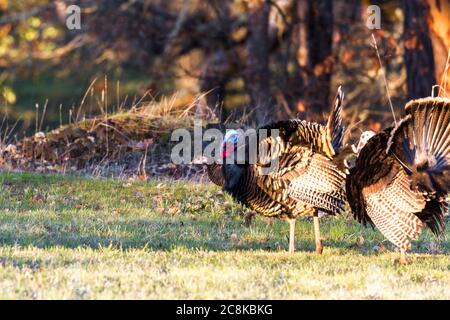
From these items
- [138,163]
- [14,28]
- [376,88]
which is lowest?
[138,163]

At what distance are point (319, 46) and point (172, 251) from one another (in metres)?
12.8

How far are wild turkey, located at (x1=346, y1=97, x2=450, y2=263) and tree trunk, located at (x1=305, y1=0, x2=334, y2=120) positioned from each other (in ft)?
38.1

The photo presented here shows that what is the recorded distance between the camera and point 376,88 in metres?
22.7

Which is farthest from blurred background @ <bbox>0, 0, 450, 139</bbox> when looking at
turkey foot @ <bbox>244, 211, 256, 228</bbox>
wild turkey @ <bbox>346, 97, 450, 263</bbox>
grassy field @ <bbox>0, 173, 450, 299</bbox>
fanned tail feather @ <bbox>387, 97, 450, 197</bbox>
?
fanned tail feather @ <bbox>387, 97, 450, 197</bbox>

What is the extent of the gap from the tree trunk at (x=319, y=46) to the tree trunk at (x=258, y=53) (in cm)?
93

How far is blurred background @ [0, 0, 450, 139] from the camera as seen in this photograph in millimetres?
19094

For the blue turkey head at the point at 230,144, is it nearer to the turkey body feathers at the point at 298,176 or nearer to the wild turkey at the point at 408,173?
the turkey body feathers at the point at 298,176

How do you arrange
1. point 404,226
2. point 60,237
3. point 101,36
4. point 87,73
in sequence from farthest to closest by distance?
1. point 87,73
2. point 101,36
3. point 60,237
4. point 404,226

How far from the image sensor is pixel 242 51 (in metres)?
24.1

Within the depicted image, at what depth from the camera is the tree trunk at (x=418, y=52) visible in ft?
Result: 57.7

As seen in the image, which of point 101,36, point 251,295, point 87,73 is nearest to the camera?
point 251,295
